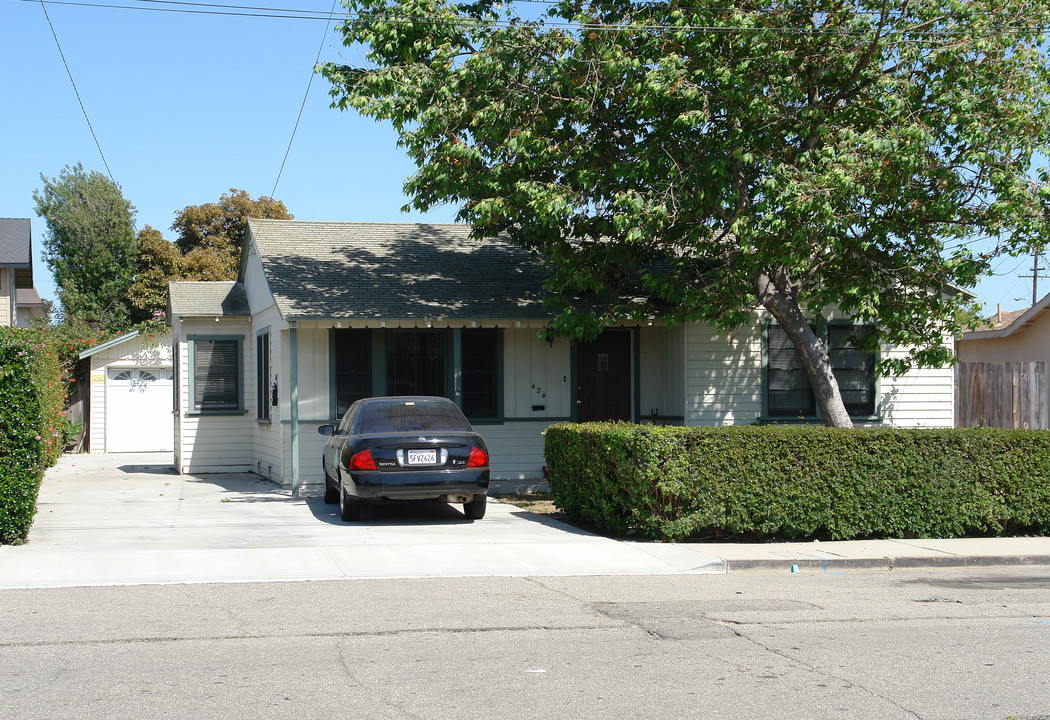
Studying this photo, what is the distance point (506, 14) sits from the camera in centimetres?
1438

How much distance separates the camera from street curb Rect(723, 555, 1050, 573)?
1013cm

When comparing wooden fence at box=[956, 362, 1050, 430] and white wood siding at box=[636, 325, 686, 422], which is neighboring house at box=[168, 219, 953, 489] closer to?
white wood siding at box=[636, 325, 686, 422]

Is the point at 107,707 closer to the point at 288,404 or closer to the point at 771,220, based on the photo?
the point at 771,220

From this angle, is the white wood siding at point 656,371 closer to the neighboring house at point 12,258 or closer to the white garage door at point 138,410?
the white garage door at point 138,410

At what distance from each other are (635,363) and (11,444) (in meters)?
10.6

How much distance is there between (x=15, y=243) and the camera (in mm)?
25922

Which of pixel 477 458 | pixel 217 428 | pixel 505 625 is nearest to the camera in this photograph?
pixel 505 625

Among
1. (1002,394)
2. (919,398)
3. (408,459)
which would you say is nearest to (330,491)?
(408,459)

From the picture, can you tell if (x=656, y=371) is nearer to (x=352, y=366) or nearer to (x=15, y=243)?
(x=352, y=366)

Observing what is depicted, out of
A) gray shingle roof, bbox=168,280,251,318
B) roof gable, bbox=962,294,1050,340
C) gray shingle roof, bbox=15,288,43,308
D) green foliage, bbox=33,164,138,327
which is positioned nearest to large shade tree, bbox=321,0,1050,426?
gray shingle roof, bbox=168,280,251,318

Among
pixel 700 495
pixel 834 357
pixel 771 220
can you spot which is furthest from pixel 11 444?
pixel 834 357

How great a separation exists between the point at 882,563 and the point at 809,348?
4.99 m

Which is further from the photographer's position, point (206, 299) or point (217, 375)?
point (206, 299)

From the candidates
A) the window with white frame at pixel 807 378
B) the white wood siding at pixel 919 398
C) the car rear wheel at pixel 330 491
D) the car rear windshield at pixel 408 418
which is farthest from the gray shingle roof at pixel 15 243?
the white wood siding at pixel 919 398
